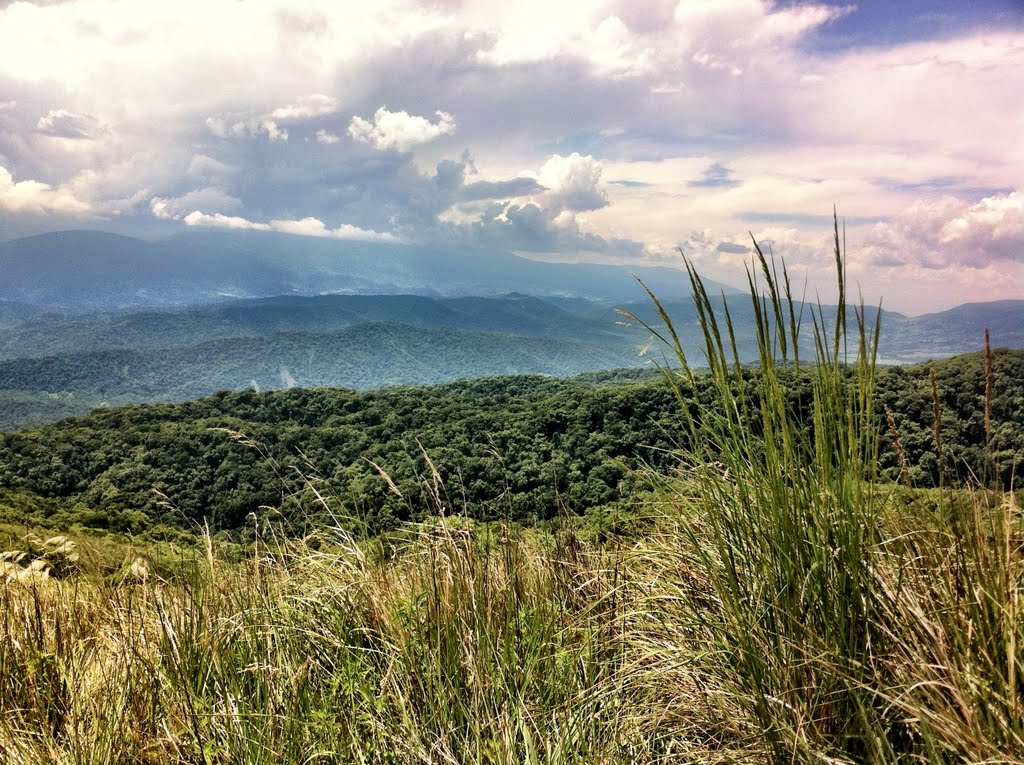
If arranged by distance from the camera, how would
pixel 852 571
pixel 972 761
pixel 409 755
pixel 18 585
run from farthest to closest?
pixel 18 585
pixel 409 755
pixel 852 571
pixel 972 761

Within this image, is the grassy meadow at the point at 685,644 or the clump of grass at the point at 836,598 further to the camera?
the grassy meadow at the point at 685,644

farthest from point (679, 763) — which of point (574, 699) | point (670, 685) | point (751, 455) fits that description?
point (751, 455)

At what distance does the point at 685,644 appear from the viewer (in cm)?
177

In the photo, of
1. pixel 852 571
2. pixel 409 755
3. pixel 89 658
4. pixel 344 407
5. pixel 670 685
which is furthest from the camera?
pixel 344 407

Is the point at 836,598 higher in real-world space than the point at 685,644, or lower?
higher

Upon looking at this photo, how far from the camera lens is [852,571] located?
135 centimetres

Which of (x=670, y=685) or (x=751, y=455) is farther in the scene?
(x=670, y=685)

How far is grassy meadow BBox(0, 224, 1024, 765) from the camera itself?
130cm

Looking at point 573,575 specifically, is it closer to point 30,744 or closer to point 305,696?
point 305,696

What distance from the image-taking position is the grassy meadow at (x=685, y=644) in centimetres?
130

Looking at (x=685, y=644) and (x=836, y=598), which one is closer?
(x=836, y=598)

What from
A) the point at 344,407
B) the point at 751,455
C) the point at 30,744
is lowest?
the point at 344,407

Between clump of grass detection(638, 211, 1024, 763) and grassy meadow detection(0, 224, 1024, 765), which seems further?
grassy meadow detection(0, 224, 1024, 765)

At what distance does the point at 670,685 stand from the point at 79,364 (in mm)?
218249
